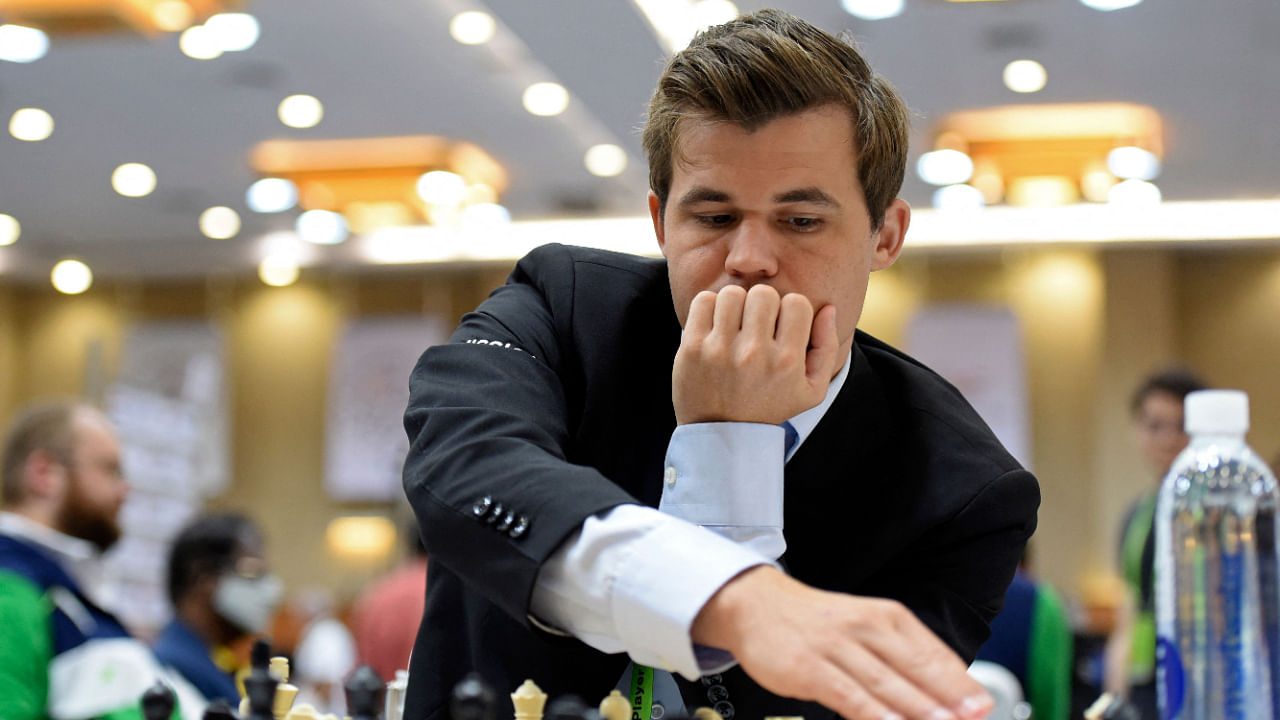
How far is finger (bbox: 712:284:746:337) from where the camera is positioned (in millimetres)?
1069

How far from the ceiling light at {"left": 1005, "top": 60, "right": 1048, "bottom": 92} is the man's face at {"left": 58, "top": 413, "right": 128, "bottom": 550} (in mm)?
5094

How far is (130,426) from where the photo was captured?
9461 mm

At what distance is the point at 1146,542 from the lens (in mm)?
3740

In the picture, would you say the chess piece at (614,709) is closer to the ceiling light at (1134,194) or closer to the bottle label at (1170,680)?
the bottle label at (1170,680)

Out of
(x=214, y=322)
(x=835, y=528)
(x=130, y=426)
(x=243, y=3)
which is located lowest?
(x=835, y=528)

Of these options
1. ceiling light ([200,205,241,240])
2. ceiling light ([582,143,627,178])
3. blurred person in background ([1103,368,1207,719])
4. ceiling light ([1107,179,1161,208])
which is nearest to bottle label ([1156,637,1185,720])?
Result: blurred person in background ([1103,368,1207,719])

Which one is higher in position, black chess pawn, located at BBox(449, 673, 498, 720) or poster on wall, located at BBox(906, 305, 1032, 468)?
poster on wall, located at BBox(906, 305, 1032, 468)

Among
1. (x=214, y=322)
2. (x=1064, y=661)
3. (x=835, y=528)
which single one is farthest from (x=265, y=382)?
(x=835, y=528)

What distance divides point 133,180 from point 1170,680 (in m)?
9.46

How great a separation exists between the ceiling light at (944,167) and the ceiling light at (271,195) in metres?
4.29

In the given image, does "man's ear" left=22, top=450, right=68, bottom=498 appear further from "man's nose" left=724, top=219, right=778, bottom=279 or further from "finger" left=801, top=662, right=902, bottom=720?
"finger" left=801, top=662, right=902, bottom=720

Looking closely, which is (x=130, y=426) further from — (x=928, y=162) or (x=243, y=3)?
(x=928, y=162)

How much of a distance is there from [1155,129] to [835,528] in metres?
7.49

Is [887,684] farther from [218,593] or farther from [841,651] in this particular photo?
[218,593]
